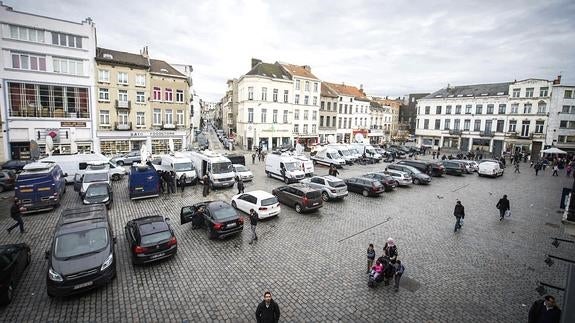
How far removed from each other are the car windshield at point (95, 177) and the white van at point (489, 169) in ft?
115

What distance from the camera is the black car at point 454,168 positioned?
30.7 meters

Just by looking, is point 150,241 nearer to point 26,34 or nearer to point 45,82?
point 45,82

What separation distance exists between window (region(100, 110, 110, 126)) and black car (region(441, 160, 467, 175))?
135ft

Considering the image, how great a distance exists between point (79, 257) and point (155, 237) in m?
2.31

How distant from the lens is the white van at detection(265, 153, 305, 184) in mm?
24031

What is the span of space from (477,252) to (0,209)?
24977 mm

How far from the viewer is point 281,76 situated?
49.7 meters

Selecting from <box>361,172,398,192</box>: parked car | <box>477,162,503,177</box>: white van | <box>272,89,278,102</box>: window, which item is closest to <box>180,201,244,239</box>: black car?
<box>361,172,398,192</box>: parked car

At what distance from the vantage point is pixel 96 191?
16.3 metres

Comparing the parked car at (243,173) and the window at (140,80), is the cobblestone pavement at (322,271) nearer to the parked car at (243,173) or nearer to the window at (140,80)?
the parked car at (243,173)

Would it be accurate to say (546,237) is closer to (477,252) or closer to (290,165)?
(477,252)

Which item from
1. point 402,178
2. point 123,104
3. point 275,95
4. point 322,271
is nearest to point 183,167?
point 322,271

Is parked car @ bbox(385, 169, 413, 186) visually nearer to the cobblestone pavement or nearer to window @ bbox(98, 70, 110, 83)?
the cobblestone pavement

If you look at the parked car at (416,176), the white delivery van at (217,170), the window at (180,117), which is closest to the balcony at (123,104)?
the window at (180,117)
